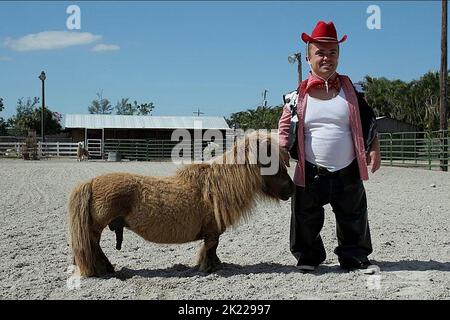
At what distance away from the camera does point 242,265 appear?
4668 millimetres

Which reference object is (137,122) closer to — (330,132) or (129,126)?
(129,126)

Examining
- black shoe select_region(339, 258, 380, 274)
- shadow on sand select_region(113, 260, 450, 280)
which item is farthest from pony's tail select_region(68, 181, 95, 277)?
black shoe select_region(339, 258, 380, 274)

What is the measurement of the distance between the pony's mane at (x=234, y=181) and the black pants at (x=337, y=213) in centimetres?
37

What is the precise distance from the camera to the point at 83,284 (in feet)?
12.9

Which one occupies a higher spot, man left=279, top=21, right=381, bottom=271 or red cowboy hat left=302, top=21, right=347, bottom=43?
red cowboy hat left=302, top=21, right=347, bottom=43

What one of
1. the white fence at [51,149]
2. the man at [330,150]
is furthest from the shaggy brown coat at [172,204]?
the white fence at [51,149]

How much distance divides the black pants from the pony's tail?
65.6 inches

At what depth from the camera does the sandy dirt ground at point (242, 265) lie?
3.70 metres

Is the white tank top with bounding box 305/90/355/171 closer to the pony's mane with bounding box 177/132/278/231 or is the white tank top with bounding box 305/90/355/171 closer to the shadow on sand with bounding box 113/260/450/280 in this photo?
the pony's mane with bounding box 177/132/278/231

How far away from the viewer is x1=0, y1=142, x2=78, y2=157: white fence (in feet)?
113

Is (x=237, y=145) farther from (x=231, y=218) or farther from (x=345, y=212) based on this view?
(x=345, y=212)

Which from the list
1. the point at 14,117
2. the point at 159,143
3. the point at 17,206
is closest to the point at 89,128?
the point at 159,143

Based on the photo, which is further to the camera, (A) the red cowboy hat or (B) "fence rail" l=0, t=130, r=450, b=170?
(B) "fence rail" l=0, t=130, r=450, b=170

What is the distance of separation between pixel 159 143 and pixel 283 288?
3032 centimetres
